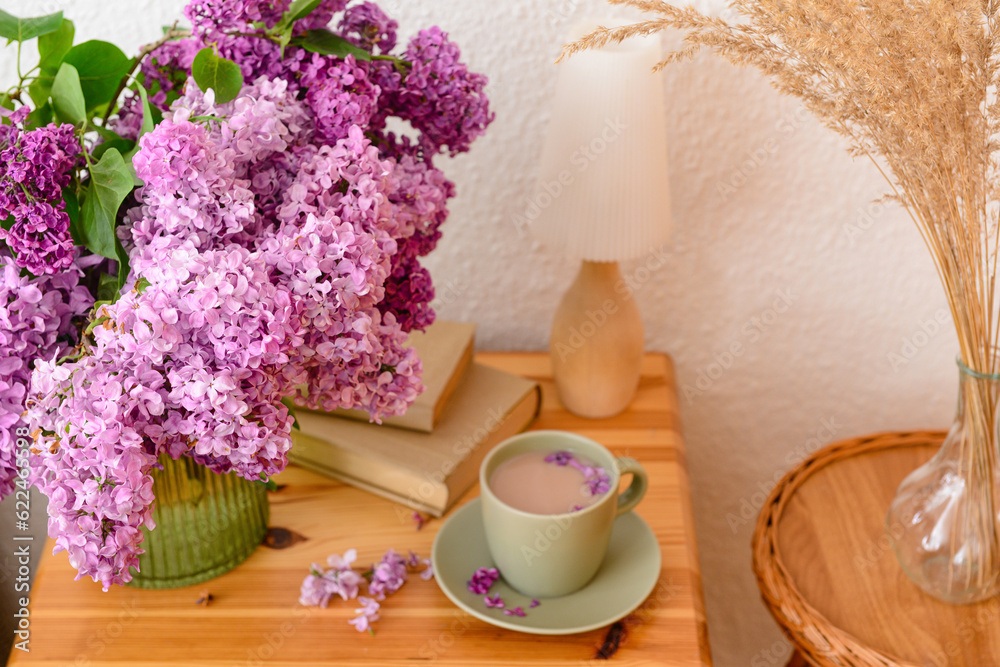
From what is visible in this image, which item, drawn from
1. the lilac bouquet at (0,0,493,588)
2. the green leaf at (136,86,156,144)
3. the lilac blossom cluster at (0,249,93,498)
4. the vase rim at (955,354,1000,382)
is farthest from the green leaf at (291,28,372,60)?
the vase rim at (955,354,1000,382)

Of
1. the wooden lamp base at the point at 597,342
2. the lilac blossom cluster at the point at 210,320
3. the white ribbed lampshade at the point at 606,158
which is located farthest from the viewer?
the wooden lamp base at the point at 597,342

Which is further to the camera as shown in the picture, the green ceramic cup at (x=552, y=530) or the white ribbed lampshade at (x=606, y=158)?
the white ribbed lampshade at (x=606, y=158)

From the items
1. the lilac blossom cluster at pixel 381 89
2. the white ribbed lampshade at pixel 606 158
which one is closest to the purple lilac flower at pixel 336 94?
the lilac blossom cluster at pixel 381 89

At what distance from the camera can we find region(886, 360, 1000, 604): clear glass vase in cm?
61


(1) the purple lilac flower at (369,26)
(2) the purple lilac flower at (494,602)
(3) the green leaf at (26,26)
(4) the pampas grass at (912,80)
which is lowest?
(2) the purple lilac flower at (494,602)

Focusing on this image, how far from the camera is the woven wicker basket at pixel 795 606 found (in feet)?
2.03

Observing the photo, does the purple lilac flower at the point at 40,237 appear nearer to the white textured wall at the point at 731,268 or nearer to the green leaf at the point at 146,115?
the green leaf at the point at 146,115

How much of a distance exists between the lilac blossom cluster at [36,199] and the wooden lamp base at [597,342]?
483 mm

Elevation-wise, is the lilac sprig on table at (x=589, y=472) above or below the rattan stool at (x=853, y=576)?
above

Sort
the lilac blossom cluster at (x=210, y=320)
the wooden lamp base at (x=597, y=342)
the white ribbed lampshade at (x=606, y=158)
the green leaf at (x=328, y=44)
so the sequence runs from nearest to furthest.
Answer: the lilac blossom cluster at (x=210, y=320) < the green leaf at (x=328, y=44) < the white ribbed lampshade at (x=606, y=158) < the wooden lamp base at (x=597, y=342)

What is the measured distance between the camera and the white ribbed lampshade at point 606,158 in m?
0.69

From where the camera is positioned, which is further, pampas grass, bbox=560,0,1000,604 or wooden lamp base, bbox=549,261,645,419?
wooden lamp base, bbox=549,261,645,419

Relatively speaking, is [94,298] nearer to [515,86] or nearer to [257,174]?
[257,174]

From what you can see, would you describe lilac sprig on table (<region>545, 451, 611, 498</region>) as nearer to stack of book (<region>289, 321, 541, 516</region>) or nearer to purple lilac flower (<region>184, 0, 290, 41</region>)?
stack of book (<region>289, 321, 541, 516</region>)
